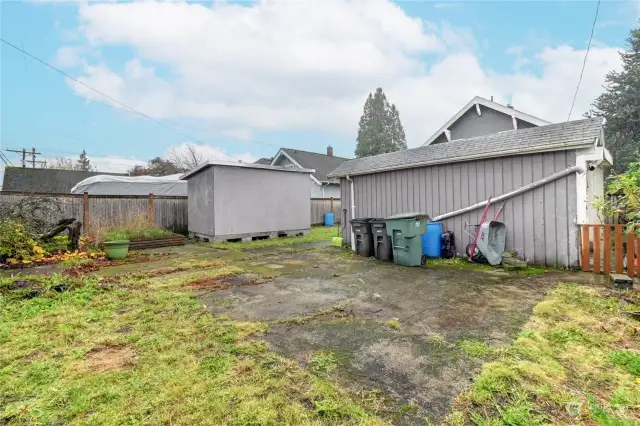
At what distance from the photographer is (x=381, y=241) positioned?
23.4 feet

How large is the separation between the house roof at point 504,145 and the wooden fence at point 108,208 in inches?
330

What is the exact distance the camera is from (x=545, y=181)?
5836mm

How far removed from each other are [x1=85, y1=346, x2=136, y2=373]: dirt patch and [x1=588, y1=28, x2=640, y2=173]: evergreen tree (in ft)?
80.0

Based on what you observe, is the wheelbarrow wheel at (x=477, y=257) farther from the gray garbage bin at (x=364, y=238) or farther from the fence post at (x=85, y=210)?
the fence post at (x=85, y=210)

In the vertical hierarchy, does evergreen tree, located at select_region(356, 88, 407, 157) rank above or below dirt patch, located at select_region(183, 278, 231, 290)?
above

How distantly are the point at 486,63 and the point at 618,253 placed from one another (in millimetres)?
10088

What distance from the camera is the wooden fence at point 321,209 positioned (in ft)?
56.1

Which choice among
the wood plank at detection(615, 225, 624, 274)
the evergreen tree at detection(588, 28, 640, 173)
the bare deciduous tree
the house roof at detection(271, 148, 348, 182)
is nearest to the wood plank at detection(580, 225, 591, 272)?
the wood plank at detection(615, 225, 624, 274)

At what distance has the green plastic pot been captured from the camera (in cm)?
740

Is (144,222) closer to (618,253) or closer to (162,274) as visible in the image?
(162,274)

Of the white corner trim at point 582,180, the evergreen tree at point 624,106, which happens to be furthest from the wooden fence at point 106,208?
the evergreen tree at point 624,106

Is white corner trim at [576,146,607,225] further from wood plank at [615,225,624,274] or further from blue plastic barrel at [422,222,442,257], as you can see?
blue plastic barrel at [422,222,442,257]

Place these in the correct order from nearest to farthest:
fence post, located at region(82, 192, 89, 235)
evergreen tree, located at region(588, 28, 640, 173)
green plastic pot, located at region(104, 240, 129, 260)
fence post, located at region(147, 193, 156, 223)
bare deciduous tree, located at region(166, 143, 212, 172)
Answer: green plastic pot, located at region(104, 240, 129, 260) → fence post, located at region(82, 192, 89, 235) → fence post, located at region(147, 193, 156, 223) → evergreen tree, located at region(588, 28, 640, 173) → bare deciduous tree, located at region(166, 143, 212, 172)

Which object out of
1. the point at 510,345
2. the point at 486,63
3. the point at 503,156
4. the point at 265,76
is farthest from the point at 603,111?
the point at 510,345
